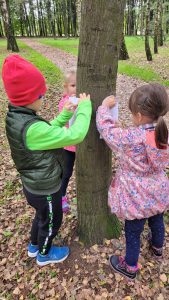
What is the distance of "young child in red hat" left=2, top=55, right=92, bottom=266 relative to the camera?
230 centimetres

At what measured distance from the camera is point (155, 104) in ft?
7.57

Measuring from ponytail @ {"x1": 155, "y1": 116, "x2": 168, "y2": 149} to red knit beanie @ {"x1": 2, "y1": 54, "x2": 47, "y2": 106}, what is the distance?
107cm

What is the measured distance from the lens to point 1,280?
3229mm

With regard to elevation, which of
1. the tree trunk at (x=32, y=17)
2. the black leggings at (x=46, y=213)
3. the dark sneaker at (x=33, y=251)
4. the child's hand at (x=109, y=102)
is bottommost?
the dark sneaker at (x=33, y=251)

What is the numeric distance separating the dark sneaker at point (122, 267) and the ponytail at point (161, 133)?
152 centimetres

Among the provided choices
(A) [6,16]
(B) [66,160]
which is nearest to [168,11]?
(A) [6,16]

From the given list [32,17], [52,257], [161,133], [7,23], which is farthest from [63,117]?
[32,17]

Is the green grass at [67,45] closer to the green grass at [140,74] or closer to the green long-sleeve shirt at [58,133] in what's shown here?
the green grass at [140,74]

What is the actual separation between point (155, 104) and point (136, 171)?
2.08 ft

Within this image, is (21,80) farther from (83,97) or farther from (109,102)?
(109,102)

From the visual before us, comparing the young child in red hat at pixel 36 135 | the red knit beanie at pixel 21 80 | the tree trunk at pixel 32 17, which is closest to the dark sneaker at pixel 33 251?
the young child in red hat at pixel 36 135

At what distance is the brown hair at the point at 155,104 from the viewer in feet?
7.34

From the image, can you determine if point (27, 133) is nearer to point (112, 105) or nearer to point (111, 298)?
point (112, 105)

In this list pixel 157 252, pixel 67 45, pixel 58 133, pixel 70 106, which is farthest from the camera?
pixel 67 45
